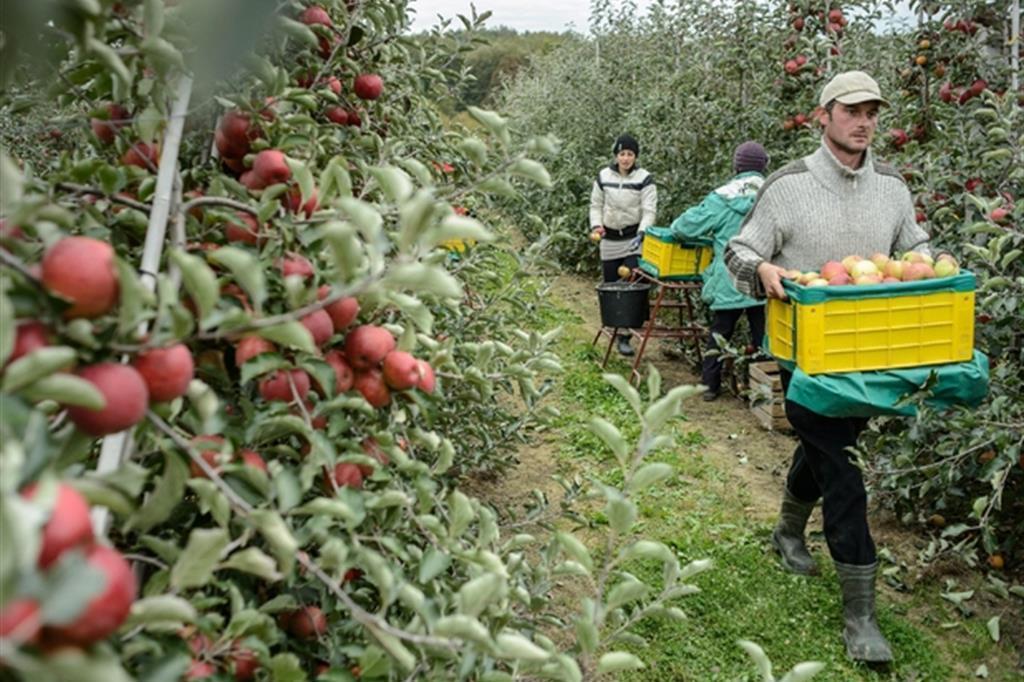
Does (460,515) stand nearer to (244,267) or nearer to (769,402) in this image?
(244,267)

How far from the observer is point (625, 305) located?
22.0ft

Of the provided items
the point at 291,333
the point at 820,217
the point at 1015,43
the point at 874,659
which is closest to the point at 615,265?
the point at 1015,43

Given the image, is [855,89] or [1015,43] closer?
[855,89]

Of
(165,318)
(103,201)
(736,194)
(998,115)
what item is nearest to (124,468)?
(165,318)

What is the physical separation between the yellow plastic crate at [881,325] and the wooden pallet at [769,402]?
240 centimetres

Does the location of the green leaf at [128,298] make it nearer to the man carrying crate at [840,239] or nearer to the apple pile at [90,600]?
the apple pile at [90,600]

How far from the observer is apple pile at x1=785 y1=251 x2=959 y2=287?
302cm

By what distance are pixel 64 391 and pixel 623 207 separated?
22.6 feet

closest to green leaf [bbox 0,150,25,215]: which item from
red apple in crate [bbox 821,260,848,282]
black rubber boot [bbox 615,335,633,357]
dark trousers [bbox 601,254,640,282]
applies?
red apple in crate [bbox 821,260,848,282]

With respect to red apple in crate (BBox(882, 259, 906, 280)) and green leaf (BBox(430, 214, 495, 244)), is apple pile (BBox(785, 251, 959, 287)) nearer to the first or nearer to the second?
red apple in crate (BBox(882, 259, 906, 280))

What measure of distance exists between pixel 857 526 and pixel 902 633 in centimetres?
52

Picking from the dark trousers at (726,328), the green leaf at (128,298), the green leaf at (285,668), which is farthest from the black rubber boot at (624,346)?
the green leaf at (128,298)

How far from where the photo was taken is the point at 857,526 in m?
3.09

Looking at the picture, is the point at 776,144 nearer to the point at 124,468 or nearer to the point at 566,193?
Answer: the point at 566,193
